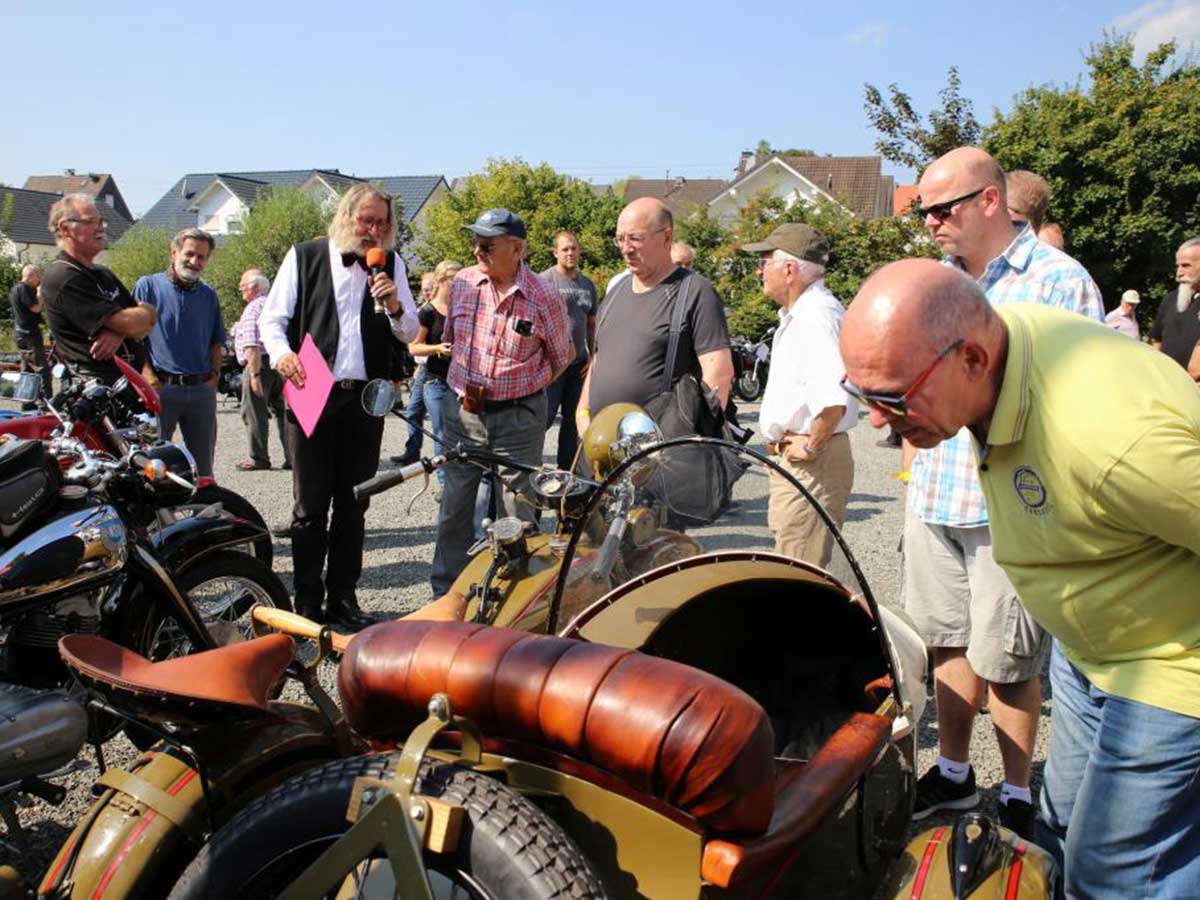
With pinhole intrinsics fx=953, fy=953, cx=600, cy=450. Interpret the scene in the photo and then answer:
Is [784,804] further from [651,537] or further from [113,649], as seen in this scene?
[113,649]

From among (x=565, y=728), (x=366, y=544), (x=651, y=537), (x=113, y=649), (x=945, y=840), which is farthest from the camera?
(x=366, y=544)

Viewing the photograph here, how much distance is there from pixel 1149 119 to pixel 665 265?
1547 cm

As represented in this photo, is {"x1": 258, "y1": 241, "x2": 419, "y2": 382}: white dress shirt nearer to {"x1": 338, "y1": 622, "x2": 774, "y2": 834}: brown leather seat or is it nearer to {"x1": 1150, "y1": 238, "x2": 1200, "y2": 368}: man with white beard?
{"x1": 338, "y1": 622, "x2": 774, "y2": 834}: brown leather seat

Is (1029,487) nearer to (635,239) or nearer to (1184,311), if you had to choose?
(635,239)

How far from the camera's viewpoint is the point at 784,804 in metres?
1.69

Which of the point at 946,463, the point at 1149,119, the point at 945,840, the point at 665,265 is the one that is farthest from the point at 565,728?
the point at 1149,119

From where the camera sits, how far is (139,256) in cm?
4184

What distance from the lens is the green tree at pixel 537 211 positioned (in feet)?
98.7

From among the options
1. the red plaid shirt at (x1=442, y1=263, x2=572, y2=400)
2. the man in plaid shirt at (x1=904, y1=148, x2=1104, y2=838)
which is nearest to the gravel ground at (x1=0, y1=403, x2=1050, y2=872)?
the man in plaid shirt at (x1=904, y1=148, x2=1104, y2=838)

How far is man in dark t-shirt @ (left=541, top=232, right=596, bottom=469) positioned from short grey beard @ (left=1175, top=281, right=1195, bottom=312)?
399cm

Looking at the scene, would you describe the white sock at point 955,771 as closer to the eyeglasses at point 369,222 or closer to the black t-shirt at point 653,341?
the black t-shirt at point 653,341

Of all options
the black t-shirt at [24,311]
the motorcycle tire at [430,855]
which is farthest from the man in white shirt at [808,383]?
the black t-shirt at [24,311]

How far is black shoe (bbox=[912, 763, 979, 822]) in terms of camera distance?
299cm

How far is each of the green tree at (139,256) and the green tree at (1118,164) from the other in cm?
3509
